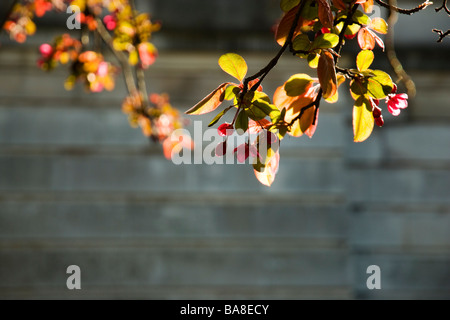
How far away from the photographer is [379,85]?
1293 mm

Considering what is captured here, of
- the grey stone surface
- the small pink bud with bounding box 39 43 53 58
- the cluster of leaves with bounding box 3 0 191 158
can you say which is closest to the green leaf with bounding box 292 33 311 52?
the cluster of leaves with bounding box 3 0 191 158

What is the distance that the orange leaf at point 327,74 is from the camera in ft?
3.91

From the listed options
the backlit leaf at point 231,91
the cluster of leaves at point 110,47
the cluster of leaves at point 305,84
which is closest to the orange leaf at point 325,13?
the cluster of leaves at point 305,84

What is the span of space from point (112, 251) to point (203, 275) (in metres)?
0.98

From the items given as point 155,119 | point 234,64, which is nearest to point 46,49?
point 155,119

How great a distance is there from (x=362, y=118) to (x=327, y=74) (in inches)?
9.5

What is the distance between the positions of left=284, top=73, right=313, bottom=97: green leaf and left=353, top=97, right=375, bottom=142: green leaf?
0.15 metres

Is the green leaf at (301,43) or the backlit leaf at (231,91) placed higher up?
the green leaf at (301,43)

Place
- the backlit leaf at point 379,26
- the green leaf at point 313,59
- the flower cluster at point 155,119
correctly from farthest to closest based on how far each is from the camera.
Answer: the flower cluster at point 155,119 → the backlit leaf at point 379,26 → the green leaf at point 313,59

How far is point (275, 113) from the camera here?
128cm

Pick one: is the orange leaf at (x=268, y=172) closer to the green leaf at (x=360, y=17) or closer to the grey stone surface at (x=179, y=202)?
the green leaf at (x=360, y=17)

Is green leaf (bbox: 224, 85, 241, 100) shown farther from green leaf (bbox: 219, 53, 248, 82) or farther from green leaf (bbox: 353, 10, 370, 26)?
green leaf (bbox: 353, 10, 370, 26)

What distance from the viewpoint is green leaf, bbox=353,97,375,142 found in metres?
1.35

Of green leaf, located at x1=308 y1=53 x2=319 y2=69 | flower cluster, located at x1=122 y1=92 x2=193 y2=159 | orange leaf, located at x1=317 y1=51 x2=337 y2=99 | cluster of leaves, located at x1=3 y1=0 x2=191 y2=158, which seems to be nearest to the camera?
orange leaf, located at x1=317 y1=51 x2=337 y2=99
